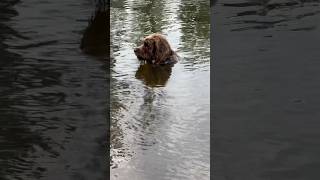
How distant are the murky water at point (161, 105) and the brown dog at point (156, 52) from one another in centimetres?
15

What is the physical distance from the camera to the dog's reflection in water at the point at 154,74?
9.21m

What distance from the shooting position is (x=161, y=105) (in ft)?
26.0

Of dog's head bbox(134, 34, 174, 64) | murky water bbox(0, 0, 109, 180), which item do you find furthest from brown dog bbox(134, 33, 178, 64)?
murky water bbox(0, 0, 109, 180)

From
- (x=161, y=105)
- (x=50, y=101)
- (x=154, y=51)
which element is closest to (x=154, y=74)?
(x=154, y=51)

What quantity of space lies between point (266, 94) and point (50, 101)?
2.83m

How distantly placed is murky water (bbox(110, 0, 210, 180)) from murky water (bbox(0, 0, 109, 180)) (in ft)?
0.84

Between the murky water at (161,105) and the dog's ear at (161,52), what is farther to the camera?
the dog's ear at (161,52)

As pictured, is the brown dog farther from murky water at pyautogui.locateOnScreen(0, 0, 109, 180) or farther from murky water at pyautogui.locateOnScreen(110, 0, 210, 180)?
murky water at pyautogui.locateOnScreen(0, 0, 109, 180)

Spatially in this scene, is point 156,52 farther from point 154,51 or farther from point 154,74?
point 154,74

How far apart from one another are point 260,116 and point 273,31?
3.88 m

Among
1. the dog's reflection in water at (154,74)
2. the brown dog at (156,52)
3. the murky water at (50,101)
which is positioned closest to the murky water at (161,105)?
the dog's reflection in water at (154,74)

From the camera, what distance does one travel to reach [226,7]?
42.2 ft

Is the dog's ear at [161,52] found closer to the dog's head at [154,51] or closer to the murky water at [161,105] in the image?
the dog's head at [154,51]

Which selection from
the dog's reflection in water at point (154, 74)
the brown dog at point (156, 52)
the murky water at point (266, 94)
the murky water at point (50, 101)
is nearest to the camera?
the murky water at point (266, 94)
